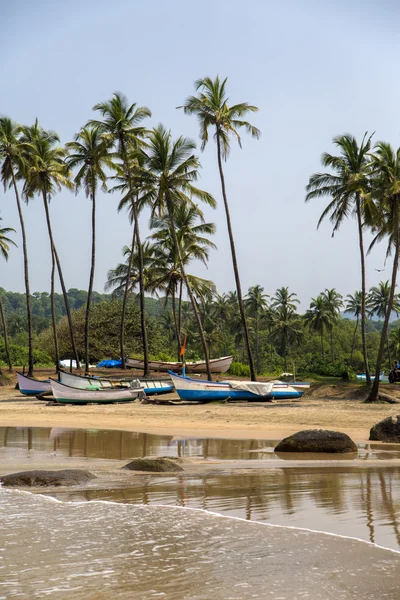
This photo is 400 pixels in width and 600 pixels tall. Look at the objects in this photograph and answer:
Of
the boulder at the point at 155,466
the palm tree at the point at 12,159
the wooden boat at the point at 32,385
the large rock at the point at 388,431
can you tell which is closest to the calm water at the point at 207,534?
the boulder at the point at 155,466

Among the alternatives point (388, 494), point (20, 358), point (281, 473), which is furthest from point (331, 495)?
point (20, 358)

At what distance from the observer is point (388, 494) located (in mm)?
8750

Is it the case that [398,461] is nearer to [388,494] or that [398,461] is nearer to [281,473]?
[281,473]

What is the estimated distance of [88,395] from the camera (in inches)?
1153

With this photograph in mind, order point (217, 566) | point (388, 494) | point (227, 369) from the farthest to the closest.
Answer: point (227, 369), point (388, 494), point (217, 566)

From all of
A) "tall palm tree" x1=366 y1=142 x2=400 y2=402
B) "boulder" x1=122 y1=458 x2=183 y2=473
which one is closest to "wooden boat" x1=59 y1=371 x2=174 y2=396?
"tall palm tree" x1=366 y1=142 x2=400 y2=402

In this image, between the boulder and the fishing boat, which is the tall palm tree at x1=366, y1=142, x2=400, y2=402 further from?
the boulder

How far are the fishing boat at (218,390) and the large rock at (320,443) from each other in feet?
49.4

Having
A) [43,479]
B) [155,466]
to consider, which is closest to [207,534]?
[43,479]

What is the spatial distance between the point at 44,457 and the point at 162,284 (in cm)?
3649

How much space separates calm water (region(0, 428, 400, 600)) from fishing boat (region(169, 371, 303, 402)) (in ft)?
54.3

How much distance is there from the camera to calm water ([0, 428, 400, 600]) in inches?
205

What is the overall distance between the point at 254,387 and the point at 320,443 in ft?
53.3

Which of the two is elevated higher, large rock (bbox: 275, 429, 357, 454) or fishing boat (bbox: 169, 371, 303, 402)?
fishing boat (bbox: 169, 371, 303, 402)
